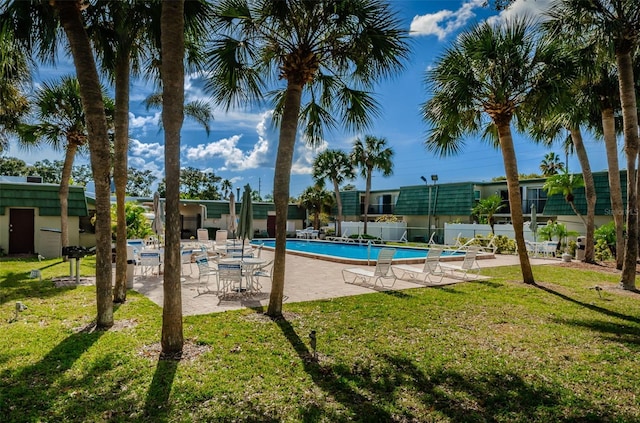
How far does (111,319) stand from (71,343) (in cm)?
82

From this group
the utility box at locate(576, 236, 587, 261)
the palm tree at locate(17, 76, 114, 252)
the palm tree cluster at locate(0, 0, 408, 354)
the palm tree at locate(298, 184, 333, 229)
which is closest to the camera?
the palm tree cluster at locate(0, 0, 408, 354)

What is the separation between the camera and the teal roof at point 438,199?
1149 inches

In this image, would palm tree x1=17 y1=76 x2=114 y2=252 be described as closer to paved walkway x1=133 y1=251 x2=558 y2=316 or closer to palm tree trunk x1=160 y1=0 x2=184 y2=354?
paved walkway x1=133 y1=251 x2=558 y2=316

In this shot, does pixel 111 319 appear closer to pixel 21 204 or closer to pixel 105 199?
pixel 105 199

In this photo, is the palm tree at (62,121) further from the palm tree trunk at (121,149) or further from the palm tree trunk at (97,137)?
the palm tree trunk at (97,137)

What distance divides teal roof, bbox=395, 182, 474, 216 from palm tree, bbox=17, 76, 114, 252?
24.5m

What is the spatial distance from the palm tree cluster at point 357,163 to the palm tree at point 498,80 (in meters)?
18.4

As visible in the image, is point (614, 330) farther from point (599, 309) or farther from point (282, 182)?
point (282, 182)

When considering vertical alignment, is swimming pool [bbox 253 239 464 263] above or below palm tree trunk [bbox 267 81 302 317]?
below

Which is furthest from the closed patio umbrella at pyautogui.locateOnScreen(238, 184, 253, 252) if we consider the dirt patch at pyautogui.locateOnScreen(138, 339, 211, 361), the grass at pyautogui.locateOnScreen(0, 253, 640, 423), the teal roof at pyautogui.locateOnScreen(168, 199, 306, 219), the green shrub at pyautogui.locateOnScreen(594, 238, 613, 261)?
the teal roof at pyautogui.locateOnScreen(168, 199, 306, 219)

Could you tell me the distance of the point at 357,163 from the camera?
29.2 metres

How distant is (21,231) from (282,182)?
50.3 ft

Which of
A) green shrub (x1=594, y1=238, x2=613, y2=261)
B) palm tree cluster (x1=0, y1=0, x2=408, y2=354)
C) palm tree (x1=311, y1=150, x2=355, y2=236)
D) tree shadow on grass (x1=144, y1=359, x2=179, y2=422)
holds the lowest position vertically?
tree shadow on grass (x1=144, y1=359, x2=179, y2=422)

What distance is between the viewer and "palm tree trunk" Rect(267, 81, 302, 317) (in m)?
6.43
